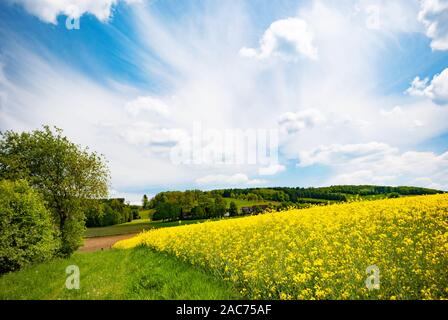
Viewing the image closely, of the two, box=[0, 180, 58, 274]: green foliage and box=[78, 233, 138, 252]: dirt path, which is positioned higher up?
box=[0, 180, 58, 274]: green foliage

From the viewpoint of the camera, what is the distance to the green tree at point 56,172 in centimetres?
2398

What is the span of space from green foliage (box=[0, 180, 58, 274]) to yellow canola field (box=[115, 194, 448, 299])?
833 centimetres

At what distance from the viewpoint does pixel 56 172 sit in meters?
25.0

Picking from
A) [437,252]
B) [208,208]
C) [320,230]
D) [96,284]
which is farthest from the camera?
[208,208]

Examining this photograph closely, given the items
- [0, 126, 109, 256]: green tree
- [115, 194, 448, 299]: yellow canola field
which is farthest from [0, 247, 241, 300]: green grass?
[0, 126, 109, 256]: green tree

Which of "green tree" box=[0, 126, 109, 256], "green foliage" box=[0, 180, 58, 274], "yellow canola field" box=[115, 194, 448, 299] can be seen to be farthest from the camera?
"green tree" box=[0, 126, 109, 256]

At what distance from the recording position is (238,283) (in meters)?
8.39

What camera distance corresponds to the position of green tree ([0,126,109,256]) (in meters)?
24.0

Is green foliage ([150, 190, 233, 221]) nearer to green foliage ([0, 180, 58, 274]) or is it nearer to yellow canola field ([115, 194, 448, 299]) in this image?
green foliage ([0, 180, 58, 274])

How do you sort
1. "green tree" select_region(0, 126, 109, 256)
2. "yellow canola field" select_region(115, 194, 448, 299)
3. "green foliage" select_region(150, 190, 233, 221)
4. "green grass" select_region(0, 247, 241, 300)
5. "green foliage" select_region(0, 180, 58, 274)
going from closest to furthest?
"yellow canola field" select_region(115, 194, 448, 299) < "green grass" select_region(0, 247, 241, 300) < "green foliage" select_region(0, 180, 58, 274) < "green tree" select_region(0, 126, 109, 256) < "green foliage" select_region(150, 190, 233, 221)

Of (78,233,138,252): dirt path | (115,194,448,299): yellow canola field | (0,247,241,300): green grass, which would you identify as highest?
(115,194,448,299): yellow canola field
